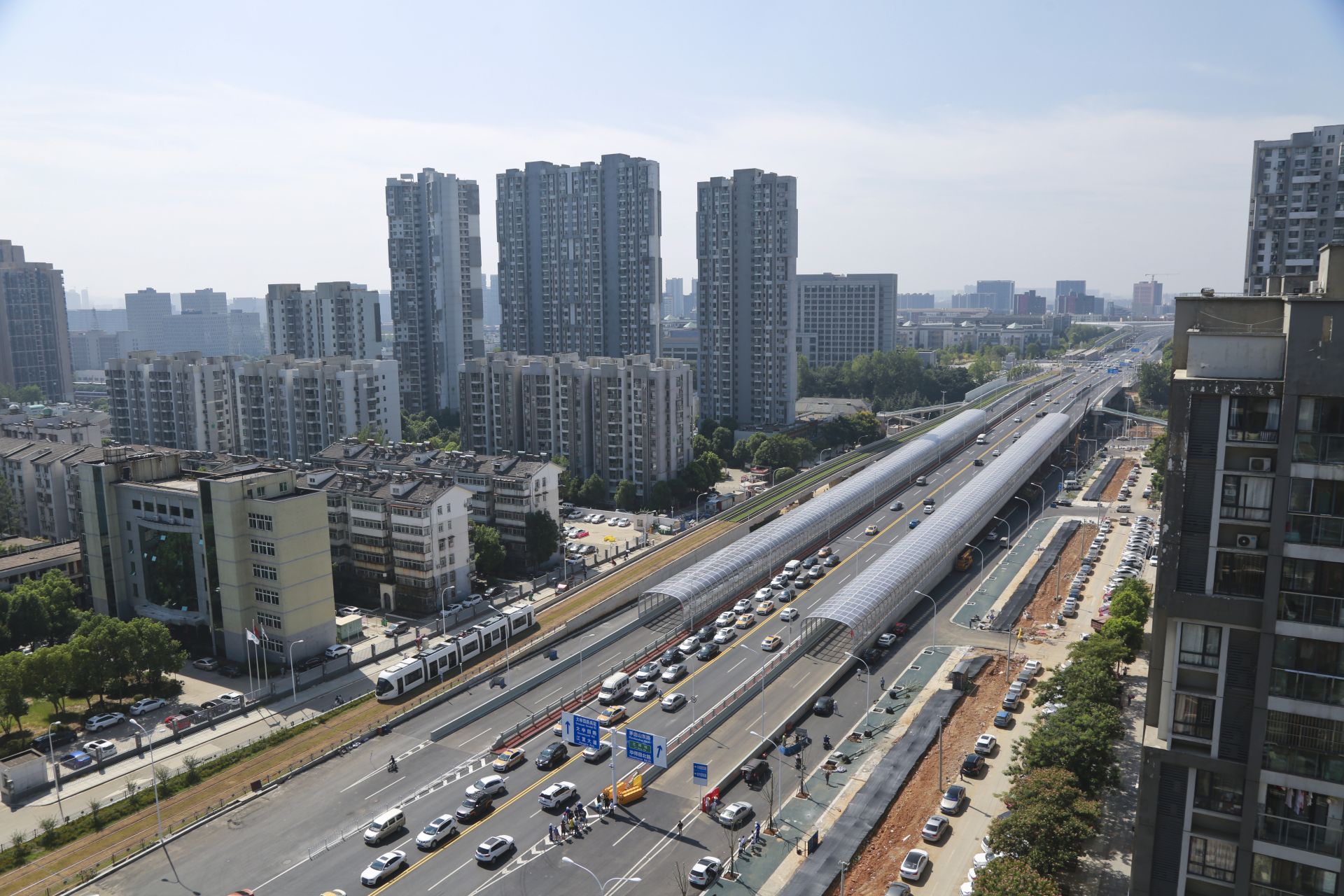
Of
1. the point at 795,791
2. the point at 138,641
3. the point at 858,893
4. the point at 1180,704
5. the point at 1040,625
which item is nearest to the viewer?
the point at 1180,704

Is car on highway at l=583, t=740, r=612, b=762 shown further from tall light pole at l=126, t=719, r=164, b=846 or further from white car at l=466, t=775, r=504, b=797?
tall light pole at l=126, t=719, r=164, b=846

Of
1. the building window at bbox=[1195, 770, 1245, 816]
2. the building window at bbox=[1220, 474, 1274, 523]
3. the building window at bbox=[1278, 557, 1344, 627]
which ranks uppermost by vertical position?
the building window at bbox=[1220, 474, 1274, 523]

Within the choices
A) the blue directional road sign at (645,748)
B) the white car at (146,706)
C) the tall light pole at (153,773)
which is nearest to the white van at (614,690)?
the blue directional road sign at (645,748)

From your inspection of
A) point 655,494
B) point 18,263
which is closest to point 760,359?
point 655,494

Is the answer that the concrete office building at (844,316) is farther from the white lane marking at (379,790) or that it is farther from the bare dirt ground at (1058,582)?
the white lane marking at (379,790)

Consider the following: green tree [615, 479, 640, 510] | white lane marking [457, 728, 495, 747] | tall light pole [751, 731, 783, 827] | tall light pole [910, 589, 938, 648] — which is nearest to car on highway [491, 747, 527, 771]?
white lane marking [457, 728, 495, 747]

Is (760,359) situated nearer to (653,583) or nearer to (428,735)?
(653,583)
